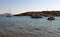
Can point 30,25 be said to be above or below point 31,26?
below

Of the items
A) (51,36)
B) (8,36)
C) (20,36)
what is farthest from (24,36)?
(51,36)

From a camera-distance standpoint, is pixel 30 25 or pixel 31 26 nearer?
pixel 31 26

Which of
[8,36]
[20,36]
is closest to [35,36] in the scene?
[20,36]

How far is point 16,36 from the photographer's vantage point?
69.1 ft

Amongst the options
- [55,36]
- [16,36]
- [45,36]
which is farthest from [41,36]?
[16,36]

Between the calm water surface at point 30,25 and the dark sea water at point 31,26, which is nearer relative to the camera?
the dark sea water at point 31,26

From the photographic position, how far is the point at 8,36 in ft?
68.7

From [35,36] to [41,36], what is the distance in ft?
2.80

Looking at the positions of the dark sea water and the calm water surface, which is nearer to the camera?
the dark sea water

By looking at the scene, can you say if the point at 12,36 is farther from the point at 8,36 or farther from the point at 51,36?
the point at 51,36

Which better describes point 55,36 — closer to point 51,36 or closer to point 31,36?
point 51,36

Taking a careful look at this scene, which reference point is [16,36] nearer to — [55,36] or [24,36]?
[24,36]

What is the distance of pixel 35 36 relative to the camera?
21.2m

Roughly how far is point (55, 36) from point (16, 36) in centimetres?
555
